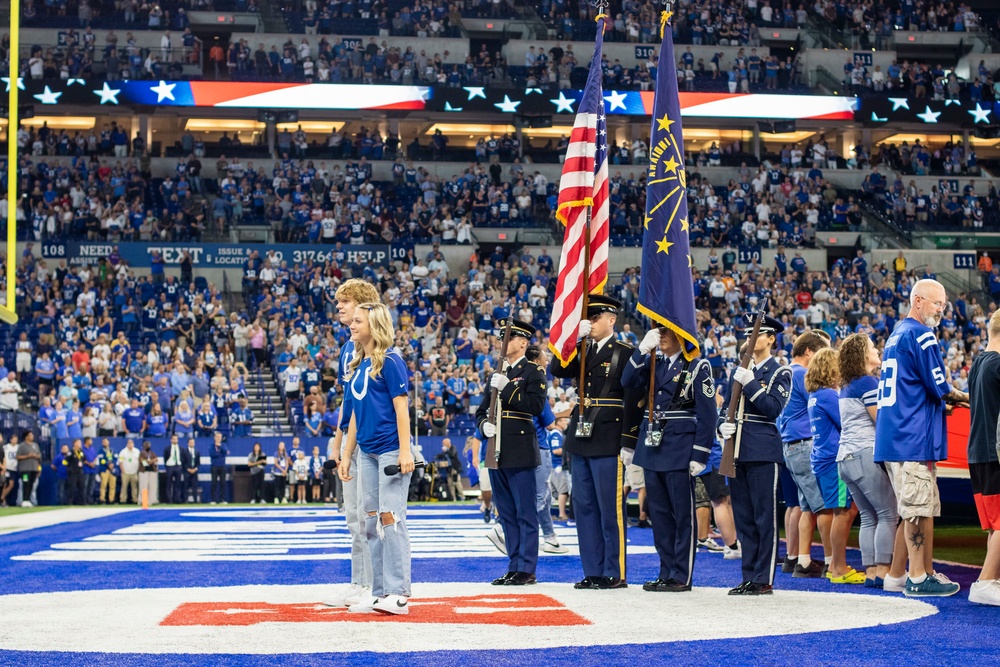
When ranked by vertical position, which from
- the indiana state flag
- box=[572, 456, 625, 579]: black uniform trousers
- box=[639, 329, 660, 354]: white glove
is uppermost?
the indiana state flag

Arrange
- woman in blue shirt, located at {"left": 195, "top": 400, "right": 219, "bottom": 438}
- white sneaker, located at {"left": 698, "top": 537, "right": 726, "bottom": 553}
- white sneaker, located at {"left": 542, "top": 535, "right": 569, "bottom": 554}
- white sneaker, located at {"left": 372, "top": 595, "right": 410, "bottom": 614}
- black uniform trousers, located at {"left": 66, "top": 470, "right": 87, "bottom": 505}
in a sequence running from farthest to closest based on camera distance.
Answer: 1. woman in blue shirt, located at {"left": 195, "top": 400, "right": 219, "bottom": 438}
2. black uniform trousers, located at {"left": 66, "top": 470, "right": 87, "bottom": 505}
3. white sneaker, located at {"left": 698, "top": 537, "right": 726, "bottom": 553}
4. white sneaker, located at {"left": 542, "top": 535, "right": 569, "bottom": 554}
5. white sneaker, located at {"left": 372, "top": 595, "right": 410, "bottom": 614}

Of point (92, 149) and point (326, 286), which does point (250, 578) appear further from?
point (92, 149)

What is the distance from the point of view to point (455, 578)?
10.4 m

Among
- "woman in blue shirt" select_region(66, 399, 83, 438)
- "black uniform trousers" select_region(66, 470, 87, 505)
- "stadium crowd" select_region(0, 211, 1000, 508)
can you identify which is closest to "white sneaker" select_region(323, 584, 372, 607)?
"stadium crowd" select_region(0, 211, 1000, 508)

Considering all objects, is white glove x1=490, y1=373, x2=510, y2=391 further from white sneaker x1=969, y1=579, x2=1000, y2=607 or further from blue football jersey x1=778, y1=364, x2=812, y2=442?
white sneaker x1=969, y1=579, x2=1000, y2=607

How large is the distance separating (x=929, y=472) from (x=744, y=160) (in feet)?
122

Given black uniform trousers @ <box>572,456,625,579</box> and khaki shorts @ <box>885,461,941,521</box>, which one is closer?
khaki shorts @ <box>885,461,941,521</box>

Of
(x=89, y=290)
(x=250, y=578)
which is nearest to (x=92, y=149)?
(x=89, y=290)

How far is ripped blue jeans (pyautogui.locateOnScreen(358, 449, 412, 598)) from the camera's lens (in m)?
7.83

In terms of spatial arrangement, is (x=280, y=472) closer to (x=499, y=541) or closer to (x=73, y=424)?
(x=73, y=424)

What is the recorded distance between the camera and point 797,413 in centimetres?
1108

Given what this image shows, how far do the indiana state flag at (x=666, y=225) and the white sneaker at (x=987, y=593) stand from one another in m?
2.86

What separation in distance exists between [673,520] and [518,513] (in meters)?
1.37

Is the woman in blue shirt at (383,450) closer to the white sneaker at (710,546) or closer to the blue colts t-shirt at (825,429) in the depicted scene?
the blue colts t-shirt at (825,429)
